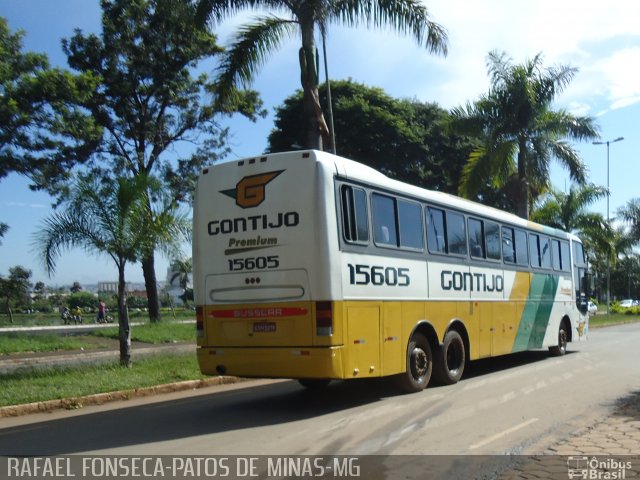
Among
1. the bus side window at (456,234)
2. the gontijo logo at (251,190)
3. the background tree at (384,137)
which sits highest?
the background tree at (384,137)

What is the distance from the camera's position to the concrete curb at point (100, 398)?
9.71m

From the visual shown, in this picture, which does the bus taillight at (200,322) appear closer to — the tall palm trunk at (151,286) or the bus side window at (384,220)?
the bus side window at (384,220)

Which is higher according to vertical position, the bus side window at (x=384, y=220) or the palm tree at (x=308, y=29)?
the palm tree at (x=308, y=29)

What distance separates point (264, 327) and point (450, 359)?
13.7 ft

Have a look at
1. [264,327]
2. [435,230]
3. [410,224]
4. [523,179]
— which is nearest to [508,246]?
[435,230]

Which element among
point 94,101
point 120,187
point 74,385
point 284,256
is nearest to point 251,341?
point 284,256

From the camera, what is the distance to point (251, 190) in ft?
31.1

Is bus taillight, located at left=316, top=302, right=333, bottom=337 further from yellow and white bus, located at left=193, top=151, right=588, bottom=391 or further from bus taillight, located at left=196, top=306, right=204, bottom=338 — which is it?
bus taillight, located at left=196, top=306, right=204, bottom=338

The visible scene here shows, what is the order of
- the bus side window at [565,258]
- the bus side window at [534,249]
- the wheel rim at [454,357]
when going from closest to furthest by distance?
the wheel rim at [454,357] → the bus side window at [534,249] → the bus side window at [565,258]

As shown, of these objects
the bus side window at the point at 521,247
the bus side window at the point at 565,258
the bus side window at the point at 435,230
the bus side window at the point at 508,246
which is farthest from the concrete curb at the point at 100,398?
the bus side window at the point at 565,258

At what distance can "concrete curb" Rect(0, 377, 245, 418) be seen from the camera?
31.9 feet

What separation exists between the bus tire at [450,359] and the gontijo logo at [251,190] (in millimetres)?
4242

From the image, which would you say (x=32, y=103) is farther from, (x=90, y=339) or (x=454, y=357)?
(x=454, y=357)

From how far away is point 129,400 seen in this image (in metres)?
10.9
